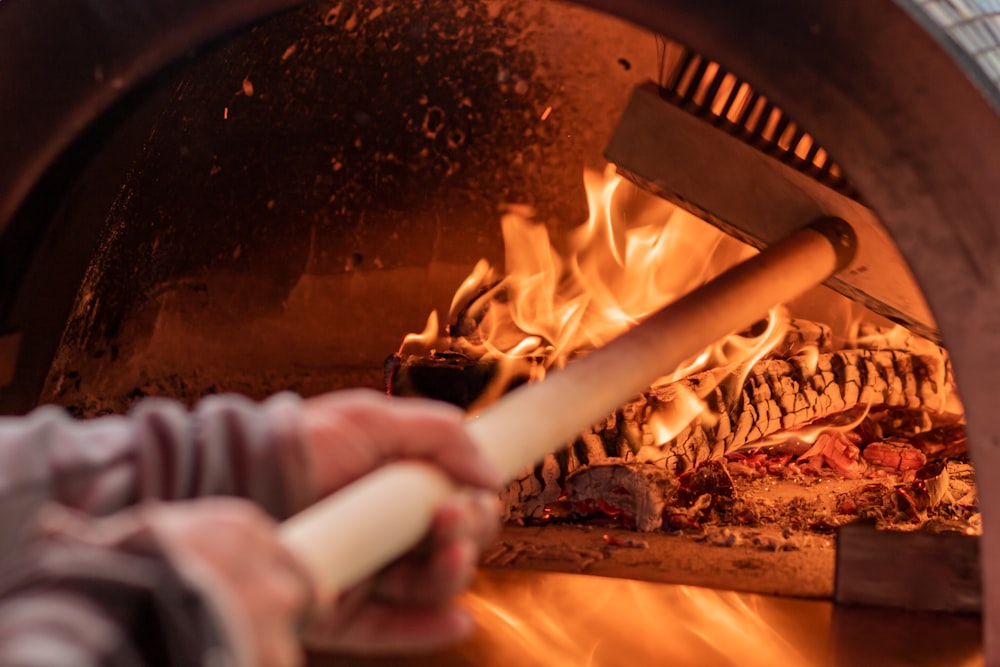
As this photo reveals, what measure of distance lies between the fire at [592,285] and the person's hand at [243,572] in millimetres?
1117

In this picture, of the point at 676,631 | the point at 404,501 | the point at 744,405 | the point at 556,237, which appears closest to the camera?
the point at 404,501

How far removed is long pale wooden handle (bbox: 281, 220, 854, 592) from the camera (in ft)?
1.86

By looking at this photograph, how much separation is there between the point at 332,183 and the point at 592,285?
1.66 ft

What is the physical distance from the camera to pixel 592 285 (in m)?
1.77

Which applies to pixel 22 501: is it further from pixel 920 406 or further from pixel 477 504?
pixel 920 406

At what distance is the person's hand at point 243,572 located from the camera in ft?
1.42

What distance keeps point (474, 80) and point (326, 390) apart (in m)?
0.66

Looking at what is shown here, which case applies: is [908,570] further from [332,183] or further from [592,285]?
[332,183]

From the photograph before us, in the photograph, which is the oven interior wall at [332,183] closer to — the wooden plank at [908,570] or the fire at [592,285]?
the fire at [592,285]

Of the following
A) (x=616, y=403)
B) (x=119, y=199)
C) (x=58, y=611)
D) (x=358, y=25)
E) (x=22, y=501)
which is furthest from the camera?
(x=358, y=25)

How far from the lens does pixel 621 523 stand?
1562mm

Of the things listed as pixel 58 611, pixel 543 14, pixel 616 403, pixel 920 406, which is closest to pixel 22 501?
pixel 58 611

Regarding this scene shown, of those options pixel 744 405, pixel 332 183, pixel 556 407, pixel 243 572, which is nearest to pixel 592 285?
pixel 744 405

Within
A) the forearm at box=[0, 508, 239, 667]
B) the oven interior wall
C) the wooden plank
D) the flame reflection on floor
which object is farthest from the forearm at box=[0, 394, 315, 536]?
the oven interior wall
